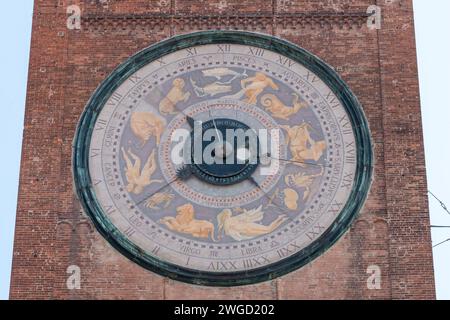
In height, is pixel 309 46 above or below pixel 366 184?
→ above

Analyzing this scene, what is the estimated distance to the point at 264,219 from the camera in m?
26.3

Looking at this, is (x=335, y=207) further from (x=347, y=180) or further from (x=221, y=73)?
(x=221, y=73)

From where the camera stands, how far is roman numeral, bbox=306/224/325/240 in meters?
26.2

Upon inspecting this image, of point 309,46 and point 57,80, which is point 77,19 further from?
point 309,46

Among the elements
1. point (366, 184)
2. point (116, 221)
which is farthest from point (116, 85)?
point (366, 184)

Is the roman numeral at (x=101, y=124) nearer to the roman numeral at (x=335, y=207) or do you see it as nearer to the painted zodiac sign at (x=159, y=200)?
the painted zodiac sign at (x=159, y=200)

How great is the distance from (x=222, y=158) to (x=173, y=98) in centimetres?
138

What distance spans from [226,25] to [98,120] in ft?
9.01

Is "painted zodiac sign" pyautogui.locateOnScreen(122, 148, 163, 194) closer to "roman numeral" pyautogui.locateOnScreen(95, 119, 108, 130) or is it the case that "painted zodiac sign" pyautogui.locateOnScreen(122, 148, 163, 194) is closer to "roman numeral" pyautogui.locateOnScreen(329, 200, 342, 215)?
"roman numeral" pyautogui.locateOnScreen(95, 119, 108, 130)

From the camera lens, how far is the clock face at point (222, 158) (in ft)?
85.7

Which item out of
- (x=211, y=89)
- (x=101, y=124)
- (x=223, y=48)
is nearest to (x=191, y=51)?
(x=223, y=48)

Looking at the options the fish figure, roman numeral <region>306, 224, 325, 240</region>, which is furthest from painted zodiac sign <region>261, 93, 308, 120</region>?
roman numeral <region>306, 224, 325, 240</region>

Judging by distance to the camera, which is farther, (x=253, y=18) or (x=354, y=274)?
(x=253, y=18)

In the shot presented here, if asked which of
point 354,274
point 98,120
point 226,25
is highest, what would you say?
point 226,25
